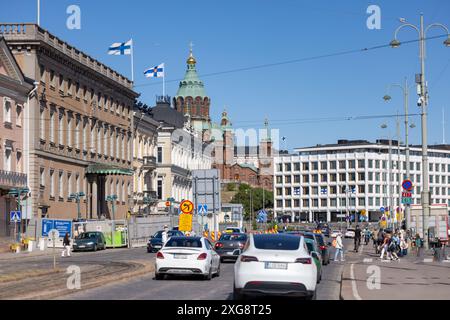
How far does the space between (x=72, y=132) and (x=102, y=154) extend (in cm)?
879

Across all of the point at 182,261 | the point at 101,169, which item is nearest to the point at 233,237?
the point at 182,261

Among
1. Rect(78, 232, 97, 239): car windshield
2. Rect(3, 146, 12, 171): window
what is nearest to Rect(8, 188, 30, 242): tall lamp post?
Rect(3, 146, 12, 171): window

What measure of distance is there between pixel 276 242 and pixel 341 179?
15665cm

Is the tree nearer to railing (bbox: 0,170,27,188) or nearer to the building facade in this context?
the building facade

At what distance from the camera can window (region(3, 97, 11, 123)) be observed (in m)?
62.1

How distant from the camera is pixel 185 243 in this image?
28688 mm

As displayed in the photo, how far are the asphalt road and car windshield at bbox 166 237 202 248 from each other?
3.65 ft

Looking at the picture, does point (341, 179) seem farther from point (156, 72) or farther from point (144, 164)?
point (156, 72)

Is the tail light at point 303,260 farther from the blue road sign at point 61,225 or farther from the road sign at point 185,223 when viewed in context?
the blue road sign at point 61,225

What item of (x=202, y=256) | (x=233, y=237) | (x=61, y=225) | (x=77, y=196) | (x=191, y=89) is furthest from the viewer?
(x=191, y=89)

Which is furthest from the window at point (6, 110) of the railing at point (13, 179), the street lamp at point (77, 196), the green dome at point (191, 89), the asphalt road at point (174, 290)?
the green dome at point (191, 89)

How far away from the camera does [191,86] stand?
17650 centimetres
